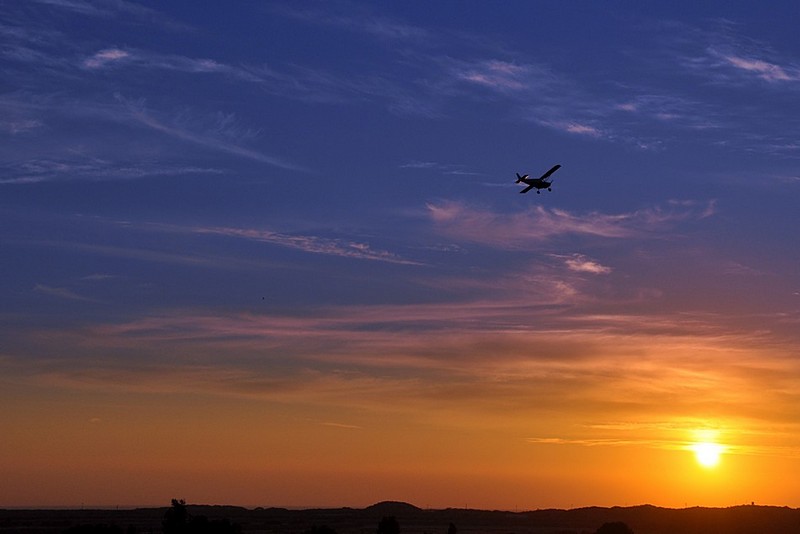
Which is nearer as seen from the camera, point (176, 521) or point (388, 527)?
point (176, 521)

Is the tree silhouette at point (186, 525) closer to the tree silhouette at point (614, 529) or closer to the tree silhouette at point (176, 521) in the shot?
the tree silhouette at point (176, 521)

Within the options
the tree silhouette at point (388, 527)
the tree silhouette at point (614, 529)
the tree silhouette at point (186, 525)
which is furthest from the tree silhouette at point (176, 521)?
the tree silhouette at point (614, 529)

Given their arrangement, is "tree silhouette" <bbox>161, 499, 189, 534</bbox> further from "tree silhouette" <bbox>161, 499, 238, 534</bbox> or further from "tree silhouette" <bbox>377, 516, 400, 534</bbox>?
"tree silhouette" <bbox>377, 516, 400, 534</bbox>

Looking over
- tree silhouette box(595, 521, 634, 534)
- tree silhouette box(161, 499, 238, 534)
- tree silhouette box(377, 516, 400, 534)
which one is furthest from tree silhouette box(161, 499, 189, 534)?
tree silhouette box(595, 521, 634, 534)

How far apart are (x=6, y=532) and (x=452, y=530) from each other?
94886mm

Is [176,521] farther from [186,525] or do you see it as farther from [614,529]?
[614,529]

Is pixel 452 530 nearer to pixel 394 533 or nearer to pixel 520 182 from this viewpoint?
pixel 394 533

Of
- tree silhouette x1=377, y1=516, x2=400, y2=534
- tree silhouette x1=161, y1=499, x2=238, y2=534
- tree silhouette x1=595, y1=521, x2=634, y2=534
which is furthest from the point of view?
tree silhouette x1=595, y1=521, x2=634, y2=534

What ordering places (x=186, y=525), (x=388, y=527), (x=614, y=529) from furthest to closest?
(x=614, y=529), (x=388, y=527), (x=186, y=525)

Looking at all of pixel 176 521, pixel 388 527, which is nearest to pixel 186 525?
pixel 176 521

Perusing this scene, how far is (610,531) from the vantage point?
14338cm

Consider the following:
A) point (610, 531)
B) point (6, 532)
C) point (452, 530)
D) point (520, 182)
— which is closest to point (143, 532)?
point (6, 532)

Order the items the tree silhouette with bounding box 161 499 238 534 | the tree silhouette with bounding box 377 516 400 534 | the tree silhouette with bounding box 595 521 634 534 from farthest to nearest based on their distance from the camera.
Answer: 1. the tree silhouette with bounding box 595 521 634 534
2. the tree silhouette with bounding box 377 516 400 534
3. the tree silhouette with bounding box 161 499 238 534

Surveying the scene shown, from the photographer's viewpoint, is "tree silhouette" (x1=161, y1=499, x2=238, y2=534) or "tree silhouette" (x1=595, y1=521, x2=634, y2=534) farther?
"tree silhouette" (x1=595, y1=521, x2=634, y2=534)
